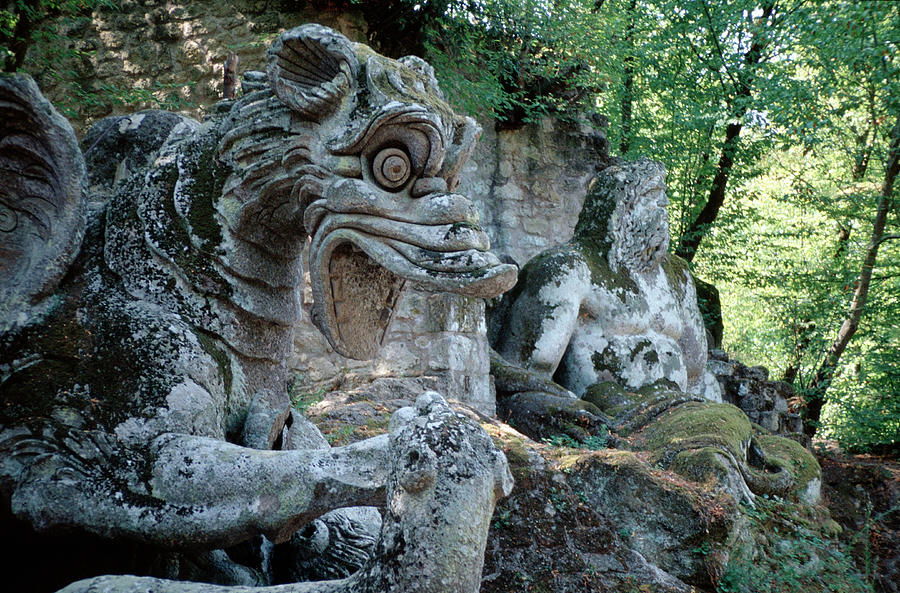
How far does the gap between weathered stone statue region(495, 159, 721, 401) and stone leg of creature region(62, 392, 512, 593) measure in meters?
3.23

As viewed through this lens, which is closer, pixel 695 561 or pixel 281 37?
pixel 281 37

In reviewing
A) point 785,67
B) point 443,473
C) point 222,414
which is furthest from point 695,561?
point 785,67

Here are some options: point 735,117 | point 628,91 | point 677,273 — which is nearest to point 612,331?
point 677,273

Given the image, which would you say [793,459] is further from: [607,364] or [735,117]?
[735,117]

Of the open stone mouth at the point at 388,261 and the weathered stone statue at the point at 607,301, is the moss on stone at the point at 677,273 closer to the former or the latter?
the weathered stone statue at the point at 607,301

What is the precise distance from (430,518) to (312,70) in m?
1.12

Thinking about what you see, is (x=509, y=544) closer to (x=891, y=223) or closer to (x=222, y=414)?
(x=222, y=414)

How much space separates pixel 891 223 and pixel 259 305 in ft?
24.0

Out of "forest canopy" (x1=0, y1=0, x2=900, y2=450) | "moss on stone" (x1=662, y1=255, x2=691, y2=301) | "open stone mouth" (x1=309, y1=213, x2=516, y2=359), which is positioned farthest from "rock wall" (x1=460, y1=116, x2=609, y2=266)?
"open stone mouth" (x1=309, y1=213, x2=516, y2=359)

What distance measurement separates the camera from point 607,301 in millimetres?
4832

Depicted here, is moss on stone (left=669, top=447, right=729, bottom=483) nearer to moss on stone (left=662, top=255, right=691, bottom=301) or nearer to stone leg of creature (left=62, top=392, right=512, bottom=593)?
stone leg of creature (left=62, top=392, right=512, bottom=593)

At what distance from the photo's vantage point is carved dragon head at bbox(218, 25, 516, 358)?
1696 millimetres

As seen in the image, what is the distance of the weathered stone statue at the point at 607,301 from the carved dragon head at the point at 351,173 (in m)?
2.87

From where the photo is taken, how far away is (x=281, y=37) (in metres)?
1.81
